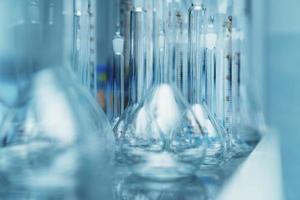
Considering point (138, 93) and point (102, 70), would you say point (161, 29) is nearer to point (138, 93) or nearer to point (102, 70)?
point (138, 93)

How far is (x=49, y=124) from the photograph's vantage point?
364 millimetres

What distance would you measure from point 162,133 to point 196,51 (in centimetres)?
17

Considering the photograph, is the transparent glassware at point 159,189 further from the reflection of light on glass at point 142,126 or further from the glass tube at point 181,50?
the glass tube at point 181,50

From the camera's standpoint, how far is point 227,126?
84cm

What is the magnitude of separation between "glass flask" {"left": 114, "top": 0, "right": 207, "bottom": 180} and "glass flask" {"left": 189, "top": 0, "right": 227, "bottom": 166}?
0.08ft

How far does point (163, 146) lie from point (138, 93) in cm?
12

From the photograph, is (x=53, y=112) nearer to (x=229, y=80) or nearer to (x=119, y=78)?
(x=119, y=78)

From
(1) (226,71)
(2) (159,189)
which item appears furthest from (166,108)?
(1) (226,71)

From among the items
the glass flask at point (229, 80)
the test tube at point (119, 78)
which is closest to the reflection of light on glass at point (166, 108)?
the test tube at point (119, 78)

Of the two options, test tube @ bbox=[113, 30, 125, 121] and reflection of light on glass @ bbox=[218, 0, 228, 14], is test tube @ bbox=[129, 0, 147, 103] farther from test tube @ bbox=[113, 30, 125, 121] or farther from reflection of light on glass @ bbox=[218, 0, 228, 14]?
reflection of light on glass @ bbox=[218, 0, 228, 14]

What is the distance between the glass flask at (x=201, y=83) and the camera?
0.59m

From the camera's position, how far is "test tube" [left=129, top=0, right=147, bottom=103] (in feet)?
1.85

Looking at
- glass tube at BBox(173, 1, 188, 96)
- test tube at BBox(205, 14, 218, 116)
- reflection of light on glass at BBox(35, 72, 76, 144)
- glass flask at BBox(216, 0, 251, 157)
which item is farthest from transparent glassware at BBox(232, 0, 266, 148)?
reflection of light on glass at BBox(35, 72, 76, 144)

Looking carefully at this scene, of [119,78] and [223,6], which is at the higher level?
[223,6]
